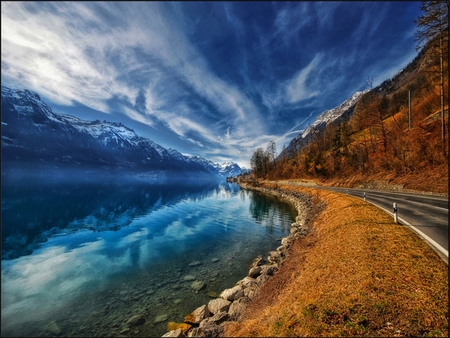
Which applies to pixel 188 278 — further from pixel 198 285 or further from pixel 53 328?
pixel 53 328

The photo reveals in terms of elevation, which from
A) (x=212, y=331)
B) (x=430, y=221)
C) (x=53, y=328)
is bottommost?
(x=53, y=328)

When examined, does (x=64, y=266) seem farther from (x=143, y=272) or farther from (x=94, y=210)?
(x=94, y=210)

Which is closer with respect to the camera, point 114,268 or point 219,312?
point 219,312

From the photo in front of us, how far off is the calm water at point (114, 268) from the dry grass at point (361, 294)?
608 cm

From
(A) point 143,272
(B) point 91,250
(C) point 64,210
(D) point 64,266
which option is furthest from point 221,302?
(C) point 64,210

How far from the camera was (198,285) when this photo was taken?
1541 cm

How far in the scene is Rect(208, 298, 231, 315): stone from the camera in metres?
11.5

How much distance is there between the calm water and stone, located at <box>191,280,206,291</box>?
1.17 feet

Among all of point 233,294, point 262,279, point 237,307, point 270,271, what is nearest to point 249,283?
point 262,279

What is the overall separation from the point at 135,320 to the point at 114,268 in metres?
7.64

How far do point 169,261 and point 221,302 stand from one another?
9.21 metres

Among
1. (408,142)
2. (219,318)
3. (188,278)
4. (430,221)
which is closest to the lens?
(219,318)

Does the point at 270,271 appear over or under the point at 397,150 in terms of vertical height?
under

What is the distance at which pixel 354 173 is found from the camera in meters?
53.6
